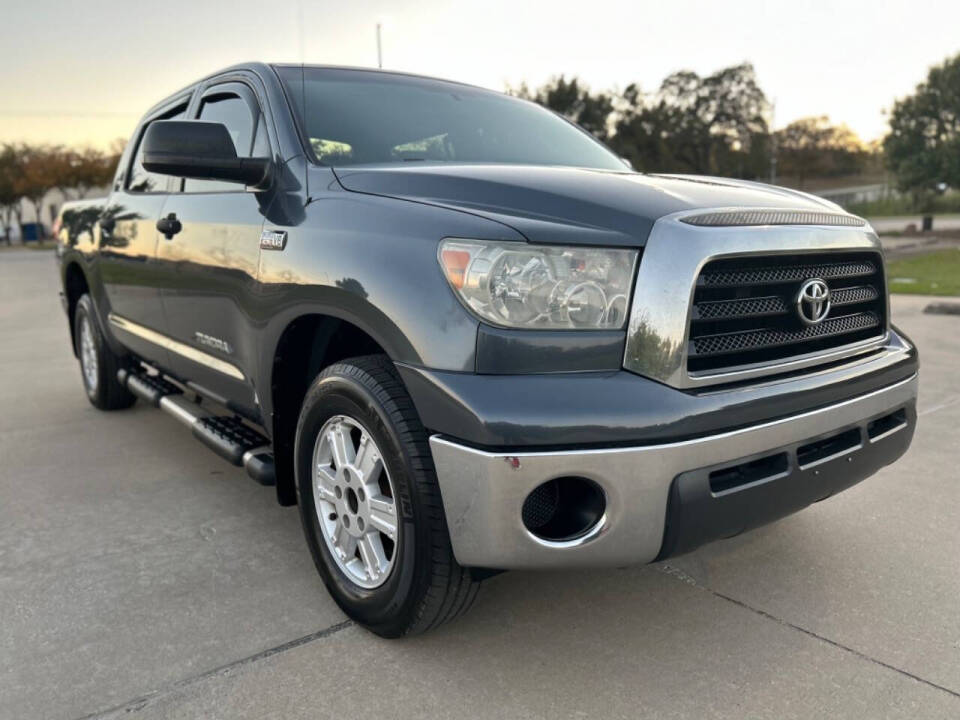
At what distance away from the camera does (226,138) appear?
2836 millimetres

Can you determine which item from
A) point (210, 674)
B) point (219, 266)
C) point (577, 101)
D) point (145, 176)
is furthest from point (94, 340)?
point (577, 101)

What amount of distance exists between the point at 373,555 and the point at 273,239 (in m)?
1.11

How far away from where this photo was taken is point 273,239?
109 inches

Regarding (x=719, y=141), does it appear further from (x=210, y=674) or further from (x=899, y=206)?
(x=210, y=674)

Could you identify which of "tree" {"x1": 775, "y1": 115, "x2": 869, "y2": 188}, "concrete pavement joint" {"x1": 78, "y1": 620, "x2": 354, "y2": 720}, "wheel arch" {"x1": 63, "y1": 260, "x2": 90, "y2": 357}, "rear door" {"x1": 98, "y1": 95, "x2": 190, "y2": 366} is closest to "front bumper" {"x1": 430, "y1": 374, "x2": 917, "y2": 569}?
"concrete pavement joint" {"x1": 78, "y1": 620, "x2": 354, "y2": 720}

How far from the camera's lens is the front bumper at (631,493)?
1949mm

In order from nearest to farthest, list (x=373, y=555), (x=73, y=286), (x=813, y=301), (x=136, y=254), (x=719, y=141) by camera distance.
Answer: (x=813, y=301) → (x=373, y=555) → (x=136, y=254) → (x=73, y=286) → (x=719, y=141)

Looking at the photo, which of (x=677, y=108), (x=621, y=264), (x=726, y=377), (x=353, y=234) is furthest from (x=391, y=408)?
(x=677, y=108)

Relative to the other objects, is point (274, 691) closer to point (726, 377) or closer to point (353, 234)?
point (353, 234)

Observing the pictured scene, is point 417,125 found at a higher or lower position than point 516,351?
higher

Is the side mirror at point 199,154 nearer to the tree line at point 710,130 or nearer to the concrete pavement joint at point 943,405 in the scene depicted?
the concrete pavement joint at point 943,405

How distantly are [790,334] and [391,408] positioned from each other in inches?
45.5

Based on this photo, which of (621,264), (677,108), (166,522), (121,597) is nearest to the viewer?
(621,264)

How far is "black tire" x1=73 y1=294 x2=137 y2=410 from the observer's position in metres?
5.07
